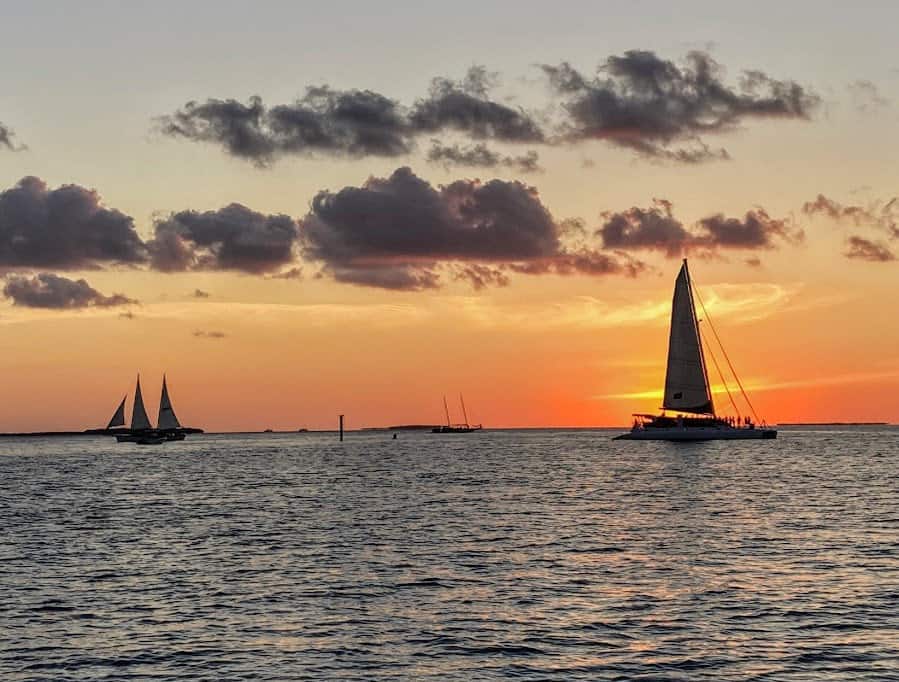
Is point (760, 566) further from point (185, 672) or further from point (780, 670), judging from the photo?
point (185, 672)

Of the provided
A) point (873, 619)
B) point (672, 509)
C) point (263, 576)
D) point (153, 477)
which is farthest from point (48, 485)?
point (873, 619)

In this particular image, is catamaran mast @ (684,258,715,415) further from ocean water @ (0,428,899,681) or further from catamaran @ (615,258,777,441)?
ocean water @ (0,428,899,681)

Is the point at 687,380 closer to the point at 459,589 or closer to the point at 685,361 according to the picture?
the point at 685,361

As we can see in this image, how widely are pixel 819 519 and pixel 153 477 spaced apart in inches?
3861

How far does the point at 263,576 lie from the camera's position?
160ft

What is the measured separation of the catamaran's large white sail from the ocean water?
292 feet

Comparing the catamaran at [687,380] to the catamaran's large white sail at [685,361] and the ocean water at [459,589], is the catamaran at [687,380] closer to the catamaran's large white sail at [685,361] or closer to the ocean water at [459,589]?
the catamaran's large white sail at [685,361]

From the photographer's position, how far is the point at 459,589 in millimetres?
44156

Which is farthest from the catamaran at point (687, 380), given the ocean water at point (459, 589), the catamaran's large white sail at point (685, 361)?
the ocean water at point (459, 589)

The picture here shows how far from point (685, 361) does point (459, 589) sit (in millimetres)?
144035

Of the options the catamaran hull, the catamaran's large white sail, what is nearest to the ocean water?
the catamaran's large white sail

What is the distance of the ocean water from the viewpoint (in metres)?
32.1

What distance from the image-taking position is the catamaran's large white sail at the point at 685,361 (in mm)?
180375

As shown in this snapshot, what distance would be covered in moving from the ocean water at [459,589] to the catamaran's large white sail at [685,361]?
89.1 metres
